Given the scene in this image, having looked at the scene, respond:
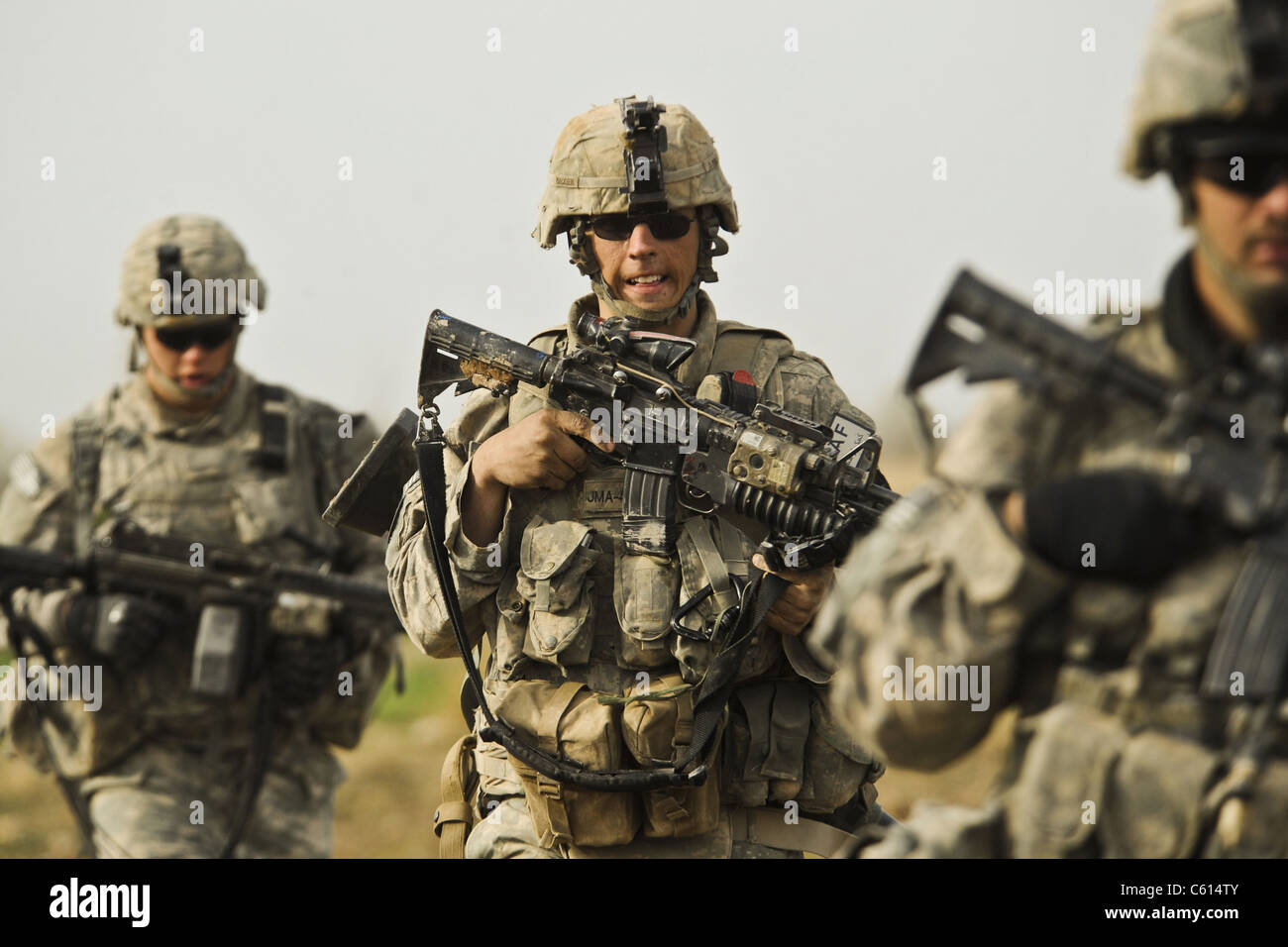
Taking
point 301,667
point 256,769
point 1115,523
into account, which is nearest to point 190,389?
point 301,667

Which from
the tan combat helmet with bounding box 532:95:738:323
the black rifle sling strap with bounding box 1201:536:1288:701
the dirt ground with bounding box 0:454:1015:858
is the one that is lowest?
the dirt ground with bounding box 0:454:1015:858

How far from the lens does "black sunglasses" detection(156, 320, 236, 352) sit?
27.8ft

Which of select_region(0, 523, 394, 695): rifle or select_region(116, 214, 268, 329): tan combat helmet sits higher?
select_region(116, 214, 268, 329): tan combat helmet

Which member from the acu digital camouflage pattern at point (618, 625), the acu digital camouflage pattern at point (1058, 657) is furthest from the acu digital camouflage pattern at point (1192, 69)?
the acu digital camouflage pattern at point (618, 625)

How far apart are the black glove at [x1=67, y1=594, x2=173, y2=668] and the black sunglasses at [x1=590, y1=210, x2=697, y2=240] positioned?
3374mm

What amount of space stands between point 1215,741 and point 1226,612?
0.26 metres

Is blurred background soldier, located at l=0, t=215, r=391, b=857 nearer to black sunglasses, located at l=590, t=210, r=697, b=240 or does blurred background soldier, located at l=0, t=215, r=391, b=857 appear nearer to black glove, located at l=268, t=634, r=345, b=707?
black glove, located at l=268, t=634, r=345, b=707

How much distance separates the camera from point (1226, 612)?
3.56 meters

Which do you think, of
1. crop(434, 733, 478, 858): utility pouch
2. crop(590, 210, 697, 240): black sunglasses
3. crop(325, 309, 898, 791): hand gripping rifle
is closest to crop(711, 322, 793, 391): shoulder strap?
crop(325, 309, 898, 791): hand gripping rifle

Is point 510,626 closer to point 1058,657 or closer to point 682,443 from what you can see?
point 682,443

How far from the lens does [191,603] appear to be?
8445 mm

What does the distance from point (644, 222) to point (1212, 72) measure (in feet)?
7.74

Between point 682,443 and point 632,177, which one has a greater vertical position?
point 632,177

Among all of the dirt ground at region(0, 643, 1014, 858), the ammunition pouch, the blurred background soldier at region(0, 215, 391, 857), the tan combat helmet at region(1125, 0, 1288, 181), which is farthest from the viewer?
the dirt ground at region(0, 643, 1014, 858)
